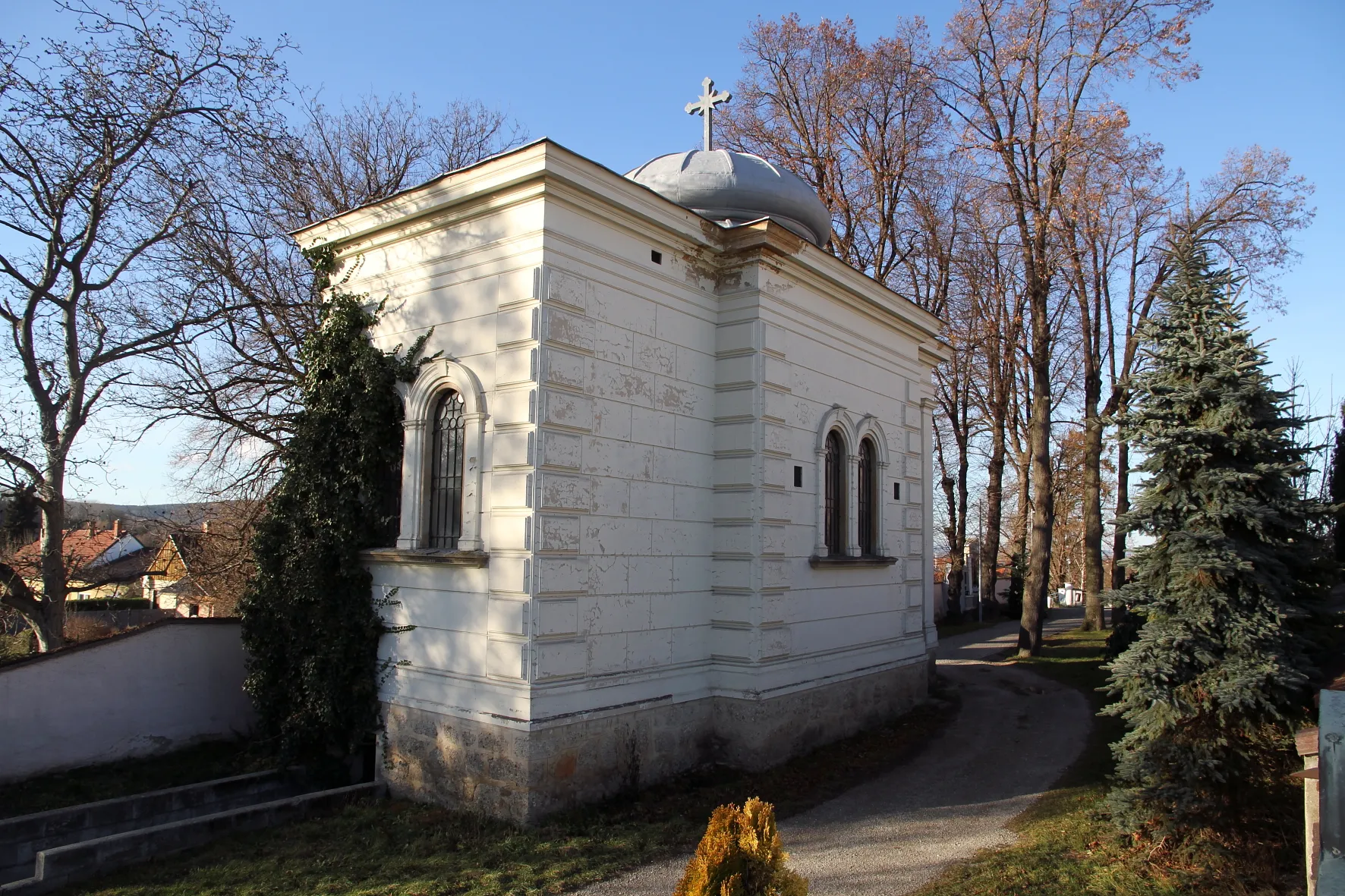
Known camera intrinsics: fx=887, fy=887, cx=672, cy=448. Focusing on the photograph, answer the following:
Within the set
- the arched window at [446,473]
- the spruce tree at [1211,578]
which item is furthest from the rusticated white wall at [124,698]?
the spruce tree at [1211,578]

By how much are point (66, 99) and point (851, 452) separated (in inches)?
431

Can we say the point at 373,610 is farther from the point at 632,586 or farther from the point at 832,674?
the point at 832,674

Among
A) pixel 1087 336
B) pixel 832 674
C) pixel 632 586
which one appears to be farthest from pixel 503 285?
pixel 1087 336

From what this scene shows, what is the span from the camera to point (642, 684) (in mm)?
9477

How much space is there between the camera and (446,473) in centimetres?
970

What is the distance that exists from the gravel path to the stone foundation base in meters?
1.16

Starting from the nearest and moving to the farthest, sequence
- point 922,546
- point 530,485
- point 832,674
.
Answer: point 530,485
point 832,674
point 922,546

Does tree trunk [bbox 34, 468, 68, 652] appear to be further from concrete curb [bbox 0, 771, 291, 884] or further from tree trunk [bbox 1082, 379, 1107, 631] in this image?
tree trunk [bbox 1082, 379, 1107, 631]

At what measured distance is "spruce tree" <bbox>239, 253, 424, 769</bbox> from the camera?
32.4ft

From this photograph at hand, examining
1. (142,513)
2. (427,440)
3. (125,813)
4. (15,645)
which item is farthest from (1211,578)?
(15,645)

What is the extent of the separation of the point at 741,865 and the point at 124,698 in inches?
353

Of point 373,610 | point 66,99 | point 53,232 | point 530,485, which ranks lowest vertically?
point 373,610

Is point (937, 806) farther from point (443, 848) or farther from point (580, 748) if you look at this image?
point (443, 848)

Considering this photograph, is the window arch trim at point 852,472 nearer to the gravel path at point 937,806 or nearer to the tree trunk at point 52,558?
the gravel path at point 937,806
